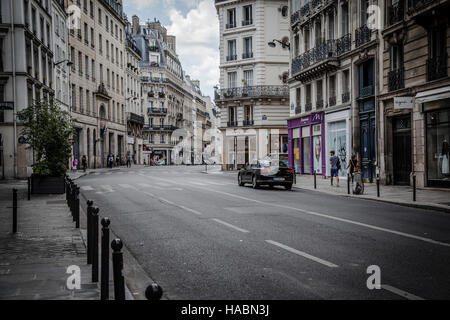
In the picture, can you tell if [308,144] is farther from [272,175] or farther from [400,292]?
[400,292]

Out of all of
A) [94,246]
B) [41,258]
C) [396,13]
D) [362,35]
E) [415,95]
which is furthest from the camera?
[362,35]

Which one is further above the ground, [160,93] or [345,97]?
[160,93]

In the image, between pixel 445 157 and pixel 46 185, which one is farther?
pixel 445 157

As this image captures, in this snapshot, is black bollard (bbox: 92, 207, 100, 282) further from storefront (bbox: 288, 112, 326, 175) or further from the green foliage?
storefront (bbox: 288, 112, 326, 175)

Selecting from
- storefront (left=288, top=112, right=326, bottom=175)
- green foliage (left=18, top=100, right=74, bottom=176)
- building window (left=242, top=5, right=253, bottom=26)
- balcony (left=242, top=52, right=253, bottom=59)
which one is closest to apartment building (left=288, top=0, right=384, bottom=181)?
A: storefront (left=288, top=112, right=326, bottom=175)

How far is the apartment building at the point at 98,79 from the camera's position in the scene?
52.7m

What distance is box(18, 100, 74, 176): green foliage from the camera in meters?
20.2

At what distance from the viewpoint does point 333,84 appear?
32031 millimetres

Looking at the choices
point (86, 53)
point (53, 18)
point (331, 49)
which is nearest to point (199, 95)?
point (86, 53)

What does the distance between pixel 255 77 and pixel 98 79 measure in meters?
20.7

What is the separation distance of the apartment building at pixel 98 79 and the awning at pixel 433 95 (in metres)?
35.0

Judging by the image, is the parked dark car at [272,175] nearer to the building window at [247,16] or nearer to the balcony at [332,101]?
the balcony at [332,101]

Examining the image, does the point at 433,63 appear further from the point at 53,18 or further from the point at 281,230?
the point at 53,18

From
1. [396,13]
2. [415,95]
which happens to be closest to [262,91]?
[396,13]
